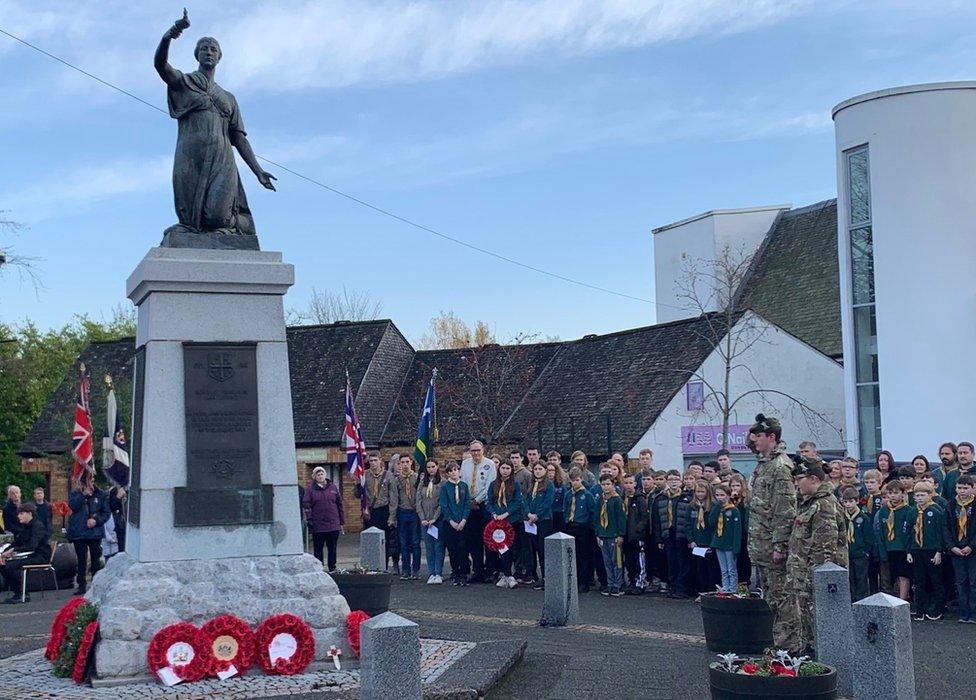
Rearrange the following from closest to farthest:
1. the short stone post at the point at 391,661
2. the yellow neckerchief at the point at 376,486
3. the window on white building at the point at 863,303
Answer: the short stone post at the point at 391,661
the yellow neckerchief at the point at 376,486
the window on white building at the point at 863,303

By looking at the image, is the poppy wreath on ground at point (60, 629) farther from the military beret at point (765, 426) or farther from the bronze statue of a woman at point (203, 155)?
the military beret at point (765, 426)

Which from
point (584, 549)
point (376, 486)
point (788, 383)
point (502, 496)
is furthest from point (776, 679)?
point (788, 383)

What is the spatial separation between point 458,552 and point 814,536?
9481 mm

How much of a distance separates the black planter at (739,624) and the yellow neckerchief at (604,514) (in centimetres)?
621

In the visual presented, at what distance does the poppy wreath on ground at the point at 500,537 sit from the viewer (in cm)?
1862

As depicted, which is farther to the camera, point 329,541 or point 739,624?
point 329,541

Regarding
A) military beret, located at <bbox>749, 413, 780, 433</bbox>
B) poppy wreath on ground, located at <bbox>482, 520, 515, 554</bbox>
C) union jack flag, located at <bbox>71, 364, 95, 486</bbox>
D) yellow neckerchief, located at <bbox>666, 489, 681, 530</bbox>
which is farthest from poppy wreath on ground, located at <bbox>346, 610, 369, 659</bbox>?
union jack flag, located at <bbox>71, 364, 95, 486</bbox>

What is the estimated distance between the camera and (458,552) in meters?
19.5

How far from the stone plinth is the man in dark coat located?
9.90 m

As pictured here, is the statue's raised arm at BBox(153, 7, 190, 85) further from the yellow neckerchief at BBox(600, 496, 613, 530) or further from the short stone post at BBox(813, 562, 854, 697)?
the yellow neckerchief at BBox(600, 496, 613, 530)

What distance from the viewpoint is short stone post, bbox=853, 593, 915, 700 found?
7.83m

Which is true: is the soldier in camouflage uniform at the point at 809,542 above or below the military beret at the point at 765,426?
below

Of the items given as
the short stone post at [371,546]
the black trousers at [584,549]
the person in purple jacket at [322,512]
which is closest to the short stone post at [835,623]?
the short stone post at [371,546]

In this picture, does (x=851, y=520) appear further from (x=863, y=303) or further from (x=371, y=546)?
(x=863, y=303)
